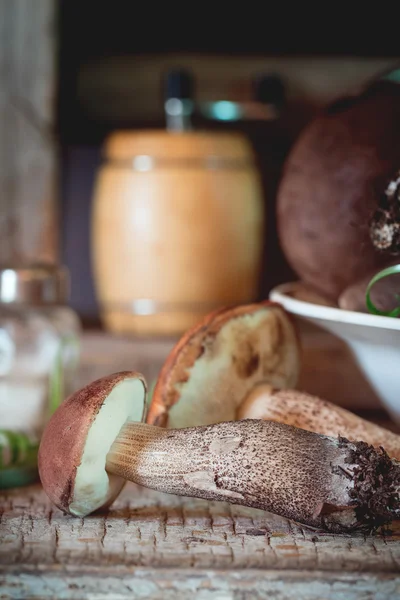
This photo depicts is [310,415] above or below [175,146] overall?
below

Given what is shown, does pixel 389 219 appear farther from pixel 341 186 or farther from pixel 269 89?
pixel 269 89

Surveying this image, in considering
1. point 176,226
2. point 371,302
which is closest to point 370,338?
Answer: point 371,302

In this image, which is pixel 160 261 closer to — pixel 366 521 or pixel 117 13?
pixel 117 13

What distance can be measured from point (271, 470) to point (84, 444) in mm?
149

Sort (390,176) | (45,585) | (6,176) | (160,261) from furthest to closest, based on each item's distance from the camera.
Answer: (6,176) < (160,261) < (390,176) < (45,585)

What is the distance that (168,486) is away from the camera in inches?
25.4

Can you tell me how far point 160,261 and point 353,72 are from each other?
2.11 feet

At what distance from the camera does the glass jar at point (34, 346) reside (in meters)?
1.11

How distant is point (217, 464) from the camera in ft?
2.05

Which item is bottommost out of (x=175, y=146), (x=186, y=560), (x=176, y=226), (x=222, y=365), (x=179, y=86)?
(x=186, y=560)

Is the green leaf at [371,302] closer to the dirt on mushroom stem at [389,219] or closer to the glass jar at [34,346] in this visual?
the dirt on mushroom stem at [389,219]

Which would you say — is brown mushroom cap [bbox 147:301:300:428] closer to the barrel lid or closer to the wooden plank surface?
the wooden plank surface

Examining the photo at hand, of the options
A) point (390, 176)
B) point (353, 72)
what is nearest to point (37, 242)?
point (353, 72)

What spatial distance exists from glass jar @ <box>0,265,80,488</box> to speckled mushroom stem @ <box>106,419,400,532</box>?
397mm
